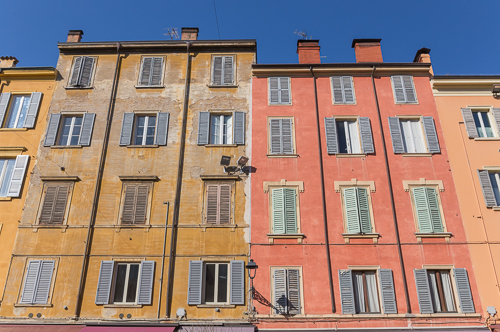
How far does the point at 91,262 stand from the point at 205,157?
243 inches

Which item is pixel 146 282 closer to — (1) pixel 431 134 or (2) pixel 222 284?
(2) pixel 222 284

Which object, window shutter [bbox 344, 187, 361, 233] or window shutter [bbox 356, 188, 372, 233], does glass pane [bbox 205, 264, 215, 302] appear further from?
window shutter [bbox 356, 188, 372, 233]

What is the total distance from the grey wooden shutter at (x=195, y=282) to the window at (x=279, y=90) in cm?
814

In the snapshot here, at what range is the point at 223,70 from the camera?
759 inches

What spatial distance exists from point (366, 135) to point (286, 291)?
758cm

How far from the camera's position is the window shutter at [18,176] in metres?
16.4

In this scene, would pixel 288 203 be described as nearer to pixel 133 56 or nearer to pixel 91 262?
pixel 91 262

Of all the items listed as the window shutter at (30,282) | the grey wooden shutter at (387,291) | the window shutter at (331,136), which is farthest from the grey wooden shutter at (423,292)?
the window shutter at (30,282)

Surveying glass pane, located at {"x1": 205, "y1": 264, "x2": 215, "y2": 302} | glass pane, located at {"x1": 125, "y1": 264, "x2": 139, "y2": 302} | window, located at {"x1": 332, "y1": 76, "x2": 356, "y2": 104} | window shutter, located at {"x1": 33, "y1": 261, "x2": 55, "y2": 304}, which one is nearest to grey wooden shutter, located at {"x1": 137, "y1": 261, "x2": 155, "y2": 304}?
glass pane, located at {"x1": 125, "y1": 264, "x2": 139, "y2": 302}

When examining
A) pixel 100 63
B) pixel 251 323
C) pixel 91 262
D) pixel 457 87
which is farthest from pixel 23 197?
pixel 457 87

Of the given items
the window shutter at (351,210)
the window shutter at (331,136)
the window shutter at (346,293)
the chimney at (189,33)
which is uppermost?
the chimney at (189,33)

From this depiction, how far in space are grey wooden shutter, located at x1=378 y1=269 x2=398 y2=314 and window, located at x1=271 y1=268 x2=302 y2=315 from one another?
10.1 ft

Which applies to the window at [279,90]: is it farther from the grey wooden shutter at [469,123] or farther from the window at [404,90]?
the grey wooden shutter at [469,123]

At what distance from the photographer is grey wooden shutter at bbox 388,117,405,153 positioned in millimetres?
17109
